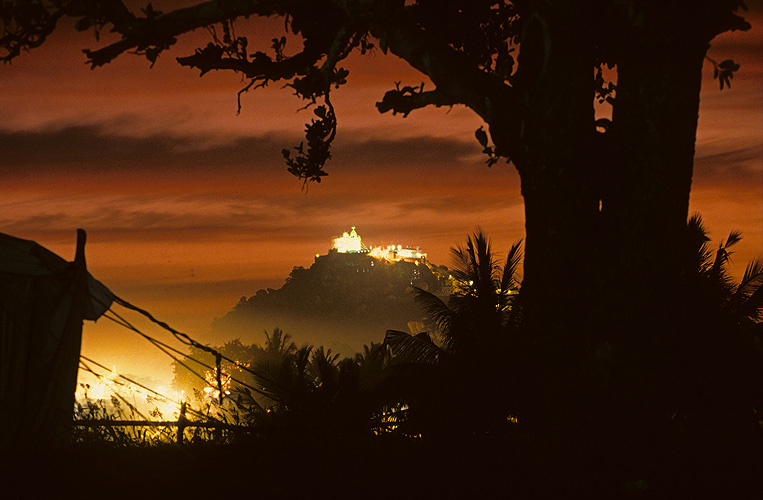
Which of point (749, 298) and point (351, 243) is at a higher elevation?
point (351, 243)

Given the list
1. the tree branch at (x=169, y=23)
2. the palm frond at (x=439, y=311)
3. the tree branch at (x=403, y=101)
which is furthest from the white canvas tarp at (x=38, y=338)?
the palm frond at (x=439, y=311)

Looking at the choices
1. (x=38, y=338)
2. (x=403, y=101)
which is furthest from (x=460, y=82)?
(x=38, y=338)

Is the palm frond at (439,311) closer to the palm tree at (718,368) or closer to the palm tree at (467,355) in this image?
the palm tree at (467,355)

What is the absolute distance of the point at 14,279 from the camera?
6438 mm

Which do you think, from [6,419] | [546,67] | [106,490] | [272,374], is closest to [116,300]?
[6,419]

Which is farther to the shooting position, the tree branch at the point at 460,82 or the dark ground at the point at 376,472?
the tree branch at the point at 460,82

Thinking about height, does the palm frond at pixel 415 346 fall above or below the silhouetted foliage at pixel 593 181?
below

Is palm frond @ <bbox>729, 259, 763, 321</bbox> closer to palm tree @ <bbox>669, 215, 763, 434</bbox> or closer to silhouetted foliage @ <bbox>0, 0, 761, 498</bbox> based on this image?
palm tree @ <bbox>669, 215, 763, 434</bbox>

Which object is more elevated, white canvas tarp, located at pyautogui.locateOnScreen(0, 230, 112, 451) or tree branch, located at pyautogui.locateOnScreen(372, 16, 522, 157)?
tree branch, located at pyautogui.locateOnScreen(372, 16, 522, 157)

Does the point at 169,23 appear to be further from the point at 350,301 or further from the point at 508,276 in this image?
the point at 350,301

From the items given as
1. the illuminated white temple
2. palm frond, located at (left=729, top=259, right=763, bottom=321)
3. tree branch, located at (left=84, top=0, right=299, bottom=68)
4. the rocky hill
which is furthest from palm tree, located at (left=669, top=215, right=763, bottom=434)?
the illuminated white temple

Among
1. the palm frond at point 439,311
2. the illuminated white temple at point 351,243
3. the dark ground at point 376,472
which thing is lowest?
the dark ground at point 376,472

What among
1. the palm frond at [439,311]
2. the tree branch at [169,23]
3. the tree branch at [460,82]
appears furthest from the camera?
the palm frond at [439,311]

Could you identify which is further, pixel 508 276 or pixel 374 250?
pixel 374 250
